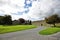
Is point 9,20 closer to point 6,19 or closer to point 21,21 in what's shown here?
point 6,19

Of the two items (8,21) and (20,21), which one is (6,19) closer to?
(8,21)

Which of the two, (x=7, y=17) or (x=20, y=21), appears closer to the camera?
(x=7, y=17)

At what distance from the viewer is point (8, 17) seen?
70250 mm

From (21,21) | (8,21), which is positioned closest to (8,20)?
(8,21)

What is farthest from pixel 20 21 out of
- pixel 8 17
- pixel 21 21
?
pixel 8 17

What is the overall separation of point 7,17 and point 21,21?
17950 mm

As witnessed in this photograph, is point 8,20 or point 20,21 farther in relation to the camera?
point 20,21

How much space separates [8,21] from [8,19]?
1880mm

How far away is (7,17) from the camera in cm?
7019

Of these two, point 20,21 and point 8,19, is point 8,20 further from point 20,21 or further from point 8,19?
point 20,21

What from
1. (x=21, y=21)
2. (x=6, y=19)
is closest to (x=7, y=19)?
(x=6, y=19)

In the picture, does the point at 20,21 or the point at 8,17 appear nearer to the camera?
the point at 8,17

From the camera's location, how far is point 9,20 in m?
67.5

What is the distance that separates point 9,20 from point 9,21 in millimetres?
557
